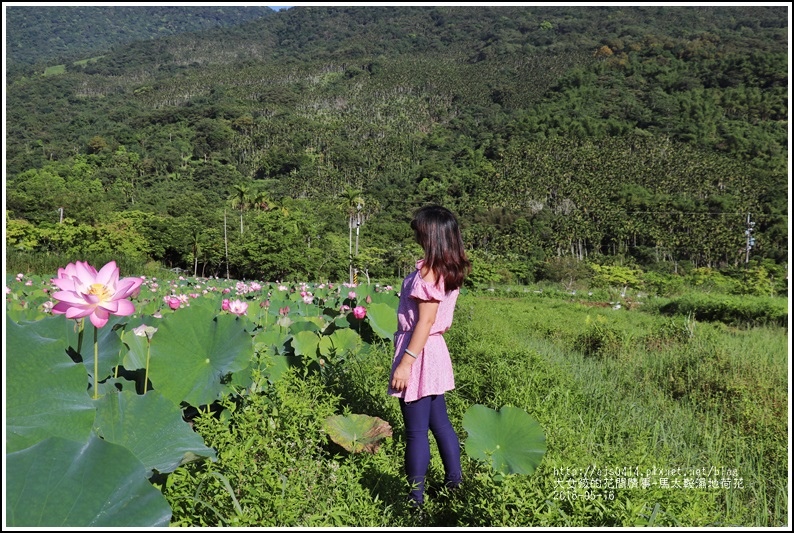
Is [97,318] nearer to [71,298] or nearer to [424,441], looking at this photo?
[71,298]

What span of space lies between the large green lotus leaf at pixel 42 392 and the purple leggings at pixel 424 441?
1070 millimetres

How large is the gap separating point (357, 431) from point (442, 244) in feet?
2.70

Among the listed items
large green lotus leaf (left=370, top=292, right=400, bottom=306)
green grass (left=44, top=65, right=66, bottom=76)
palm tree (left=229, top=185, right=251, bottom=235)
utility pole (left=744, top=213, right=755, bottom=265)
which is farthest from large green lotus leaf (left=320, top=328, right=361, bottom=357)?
green grass (left=44, top=65, right=66, bottom=76)

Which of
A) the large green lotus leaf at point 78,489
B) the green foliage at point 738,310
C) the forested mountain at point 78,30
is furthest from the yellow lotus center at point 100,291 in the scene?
the forested mountain at point 78,30

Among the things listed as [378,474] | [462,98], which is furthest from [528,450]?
[462,98]

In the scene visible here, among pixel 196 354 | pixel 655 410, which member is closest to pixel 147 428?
pixel 196 354

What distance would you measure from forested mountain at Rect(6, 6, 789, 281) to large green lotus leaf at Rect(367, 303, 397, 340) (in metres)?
18.5

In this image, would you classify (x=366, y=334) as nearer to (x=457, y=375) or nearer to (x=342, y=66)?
(x=457, y=375)

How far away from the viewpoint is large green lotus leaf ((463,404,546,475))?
1.71 meters

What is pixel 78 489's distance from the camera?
0.82 metres

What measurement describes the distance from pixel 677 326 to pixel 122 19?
7584 inches

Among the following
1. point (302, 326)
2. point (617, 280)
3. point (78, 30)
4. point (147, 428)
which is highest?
point (78, 30)

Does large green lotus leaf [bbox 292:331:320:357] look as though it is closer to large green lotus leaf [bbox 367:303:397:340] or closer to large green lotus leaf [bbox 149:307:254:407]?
large green lotus leaf [bbox 367:303:397:340]

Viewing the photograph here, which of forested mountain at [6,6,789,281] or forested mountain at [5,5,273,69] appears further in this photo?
forested mountain at [5,5,273,69]
